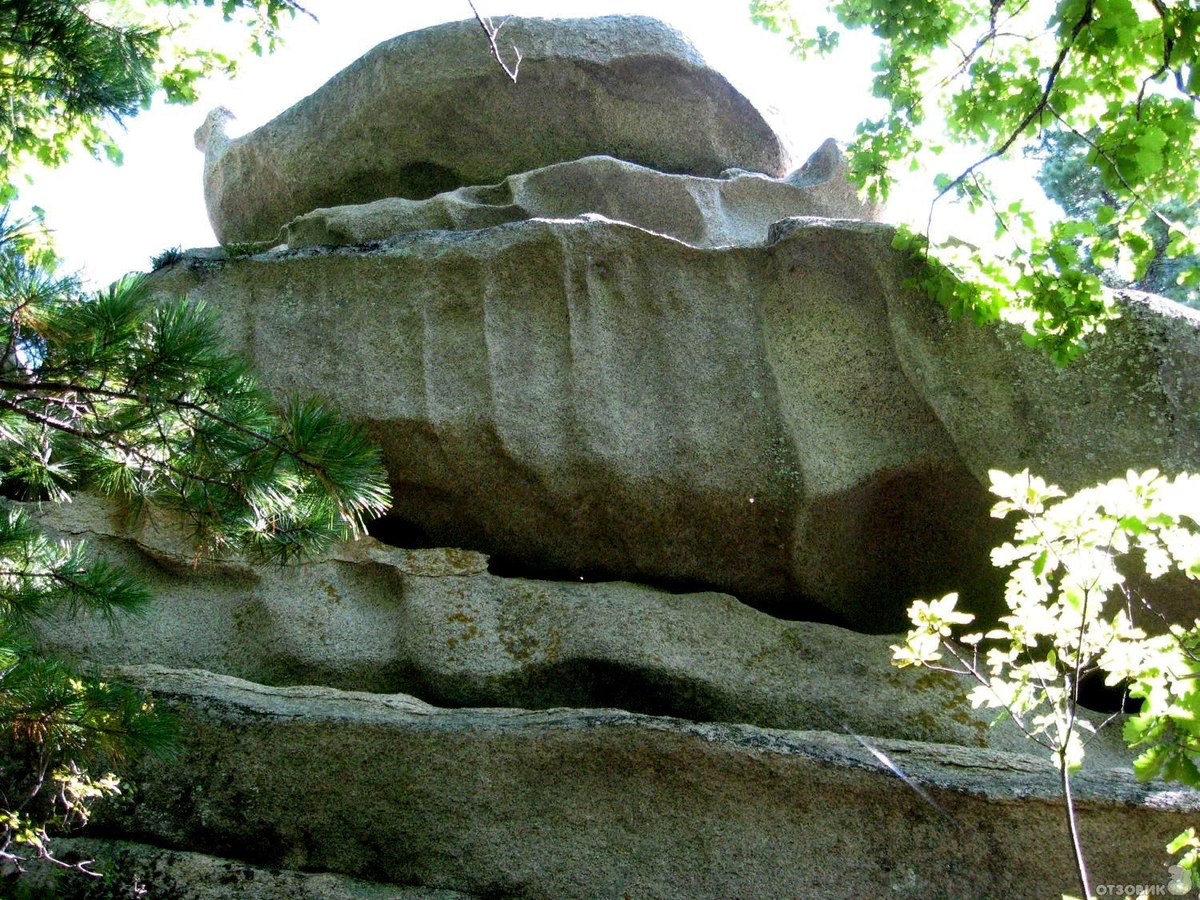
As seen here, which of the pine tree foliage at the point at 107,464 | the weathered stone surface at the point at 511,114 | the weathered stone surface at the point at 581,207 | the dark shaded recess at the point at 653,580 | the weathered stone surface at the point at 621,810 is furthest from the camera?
the weathered stone surface at the point at 511,114

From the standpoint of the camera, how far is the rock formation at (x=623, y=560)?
10.7 feet

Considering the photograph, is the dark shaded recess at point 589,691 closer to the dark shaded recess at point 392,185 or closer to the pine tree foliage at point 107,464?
the pine tree foliage at point 107,464

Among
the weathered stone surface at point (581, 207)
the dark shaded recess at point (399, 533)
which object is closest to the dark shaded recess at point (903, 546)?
the dark shaded recess at point (399, 533)

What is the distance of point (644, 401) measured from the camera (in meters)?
4.47

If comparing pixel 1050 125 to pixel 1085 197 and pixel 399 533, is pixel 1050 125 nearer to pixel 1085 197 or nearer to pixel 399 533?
pixel 399 533

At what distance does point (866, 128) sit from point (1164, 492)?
9.11 ft

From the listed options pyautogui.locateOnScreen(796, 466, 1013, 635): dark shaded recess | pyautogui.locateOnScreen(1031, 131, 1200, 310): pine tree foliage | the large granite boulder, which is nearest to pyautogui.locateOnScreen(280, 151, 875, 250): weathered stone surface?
the large granite boulder

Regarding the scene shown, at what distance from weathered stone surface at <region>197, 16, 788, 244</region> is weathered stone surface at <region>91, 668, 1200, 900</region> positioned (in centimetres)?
346

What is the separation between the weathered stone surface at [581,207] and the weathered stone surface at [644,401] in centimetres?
71

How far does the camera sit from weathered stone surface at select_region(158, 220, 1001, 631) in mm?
4383

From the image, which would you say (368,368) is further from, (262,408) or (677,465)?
(262,408)

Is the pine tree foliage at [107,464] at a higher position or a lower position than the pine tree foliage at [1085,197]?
lower

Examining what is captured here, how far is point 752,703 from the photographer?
394cm

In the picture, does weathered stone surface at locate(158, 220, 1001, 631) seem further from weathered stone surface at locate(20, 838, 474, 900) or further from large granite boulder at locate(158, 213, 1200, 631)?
weathered stone surface at locate(20, 838, 474, 900)
